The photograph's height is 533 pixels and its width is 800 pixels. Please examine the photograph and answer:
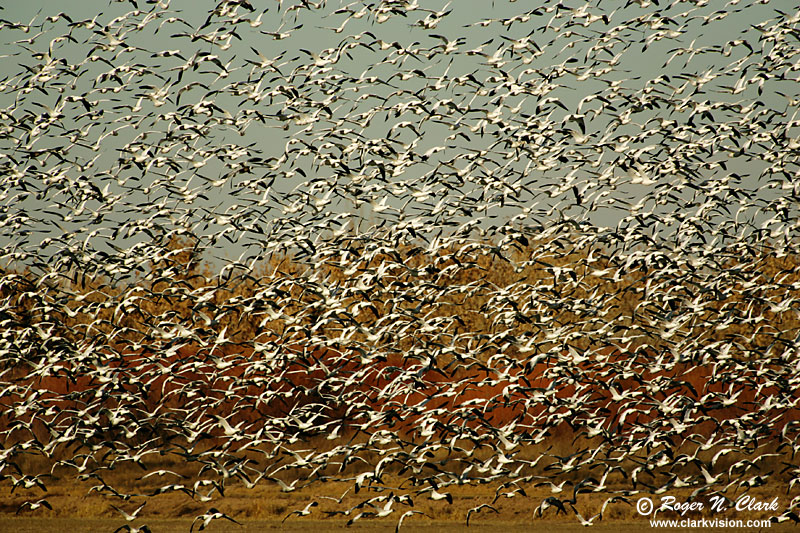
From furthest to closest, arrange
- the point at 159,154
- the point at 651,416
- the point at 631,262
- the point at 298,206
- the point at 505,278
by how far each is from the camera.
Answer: the point at 505,278, the point at 651,416, the point at 159,154, the point at 298,206, the point at 631,262

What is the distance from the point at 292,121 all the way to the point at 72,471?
44.8ft

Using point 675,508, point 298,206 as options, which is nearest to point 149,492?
point 298,206

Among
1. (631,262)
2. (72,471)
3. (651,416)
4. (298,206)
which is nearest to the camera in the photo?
(631,262)

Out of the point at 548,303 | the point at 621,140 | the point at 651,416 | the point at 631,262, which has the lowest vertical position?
the point at 651,416

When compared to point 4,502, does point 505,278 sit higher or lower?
lower

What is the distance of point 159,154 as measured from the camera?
2519 centimetres

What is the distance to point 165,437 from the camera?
103 ft

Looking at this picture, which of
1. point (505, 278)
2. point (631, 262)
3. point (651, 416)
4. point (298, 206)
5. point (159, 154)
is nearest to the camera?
point (631, 262)

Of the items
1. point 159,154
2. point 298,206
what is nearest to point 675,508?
point 298,206

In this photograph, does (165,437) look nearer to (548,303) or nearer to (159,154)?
(159,154)

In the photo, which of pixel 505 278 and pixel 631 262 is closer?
pixel 631 262

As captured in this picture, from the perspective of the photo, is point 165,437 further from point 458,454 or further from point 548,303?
point 548,303

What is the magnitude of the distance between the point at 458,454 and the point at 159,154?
14.1m

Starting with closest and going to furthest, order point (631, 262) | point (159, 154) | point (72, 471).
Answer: point (631, 262), point (159, 154), point (72, 471)
